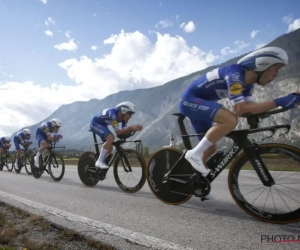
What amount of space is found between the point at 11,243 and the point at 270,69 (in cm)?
338

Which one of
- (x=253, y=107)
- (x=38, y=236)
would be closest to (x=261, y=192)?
(x=253, y=107)

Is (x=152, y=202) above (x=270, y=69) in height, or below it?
below

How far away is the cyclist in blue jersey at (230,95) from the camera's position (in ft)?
9.70

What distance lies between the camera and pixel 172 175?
156 inches

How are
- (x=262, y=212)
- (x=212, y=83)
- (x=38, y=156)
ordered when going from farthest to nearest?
(x=38, y=156), (x=212, y=83), (x=262, y=212)

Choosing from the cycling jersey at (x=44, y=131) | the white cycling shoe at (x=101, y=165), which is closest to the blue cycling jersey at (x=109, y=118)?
the white cycling shoe at (x=101, y=165)

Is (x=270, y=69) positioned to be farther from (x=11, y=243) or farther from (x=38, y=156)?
(x=38, y=156)

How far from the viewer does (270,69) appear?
9.95 ft

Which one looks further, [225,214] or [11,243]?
[225,214]

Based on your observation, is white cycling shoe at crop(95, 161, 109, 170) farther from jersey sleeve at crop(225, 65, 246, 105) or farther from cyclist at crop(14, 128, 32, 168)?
Result: cyclist at crop(14, 128, 32, 168)

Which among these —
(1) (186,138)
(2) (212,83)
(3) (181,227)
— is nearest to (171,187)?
(1) (186,138)

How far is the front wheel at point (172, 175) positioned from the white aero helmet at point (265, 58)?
5.47ft

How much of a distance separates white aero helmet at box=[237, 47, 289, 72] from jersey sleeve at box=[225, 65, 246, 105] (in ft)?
0.45

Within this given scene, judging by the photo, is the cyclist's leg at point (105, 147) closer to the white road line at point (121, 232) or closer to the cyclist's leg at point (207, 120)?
the white road line at point (121, 232)
